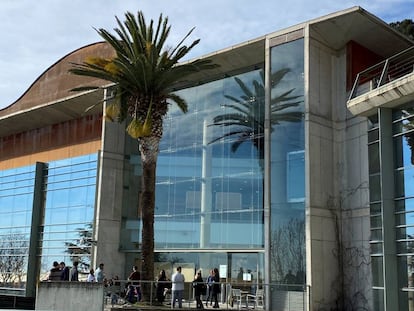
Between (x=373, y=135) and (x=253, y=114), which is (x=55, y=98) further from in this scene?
(x=373, y=135)

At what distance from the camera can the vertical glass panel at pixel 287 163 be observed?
25.1 m

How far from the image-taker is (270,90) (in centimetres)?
2736

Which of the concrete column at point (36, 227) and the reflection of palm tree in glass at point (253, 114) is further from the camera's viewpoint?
the concrete column at point (36, 227)

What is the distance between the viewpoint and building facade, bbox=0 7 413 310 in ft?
78.5

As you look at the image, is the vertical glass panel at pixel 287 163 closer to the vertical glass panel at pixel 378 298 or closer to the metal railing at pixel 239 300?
the metal railing at pixel 239 300

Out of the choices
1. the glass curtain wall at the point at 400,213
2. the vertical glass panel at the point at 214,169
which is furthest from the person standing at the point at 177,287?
the glass curtain wall at the point at 400,213

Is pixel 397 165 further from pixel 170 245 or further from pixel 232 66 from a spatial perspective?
pixel 170 245

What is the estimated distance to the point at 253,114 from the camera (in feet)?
94.8

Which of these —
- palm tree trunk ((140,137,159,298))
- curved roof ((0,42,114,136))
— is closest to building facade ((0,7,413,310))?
curved roof ((0,42,114,136))

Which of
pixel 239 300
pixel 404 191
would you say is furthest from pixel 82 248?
pixel 404 191

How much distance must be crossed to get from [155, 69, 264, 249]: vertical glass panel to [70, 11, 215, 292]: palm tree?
4.88 meters

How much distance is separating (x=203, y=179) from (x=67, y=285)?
34.2ft

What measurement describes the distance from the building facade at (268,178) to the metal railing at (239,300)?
0.12m

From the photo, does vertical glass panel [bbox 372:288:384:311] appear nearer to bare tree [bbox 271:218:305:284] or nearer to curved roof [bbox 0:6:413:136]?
bare tree [bbox 271:218:305:284]
